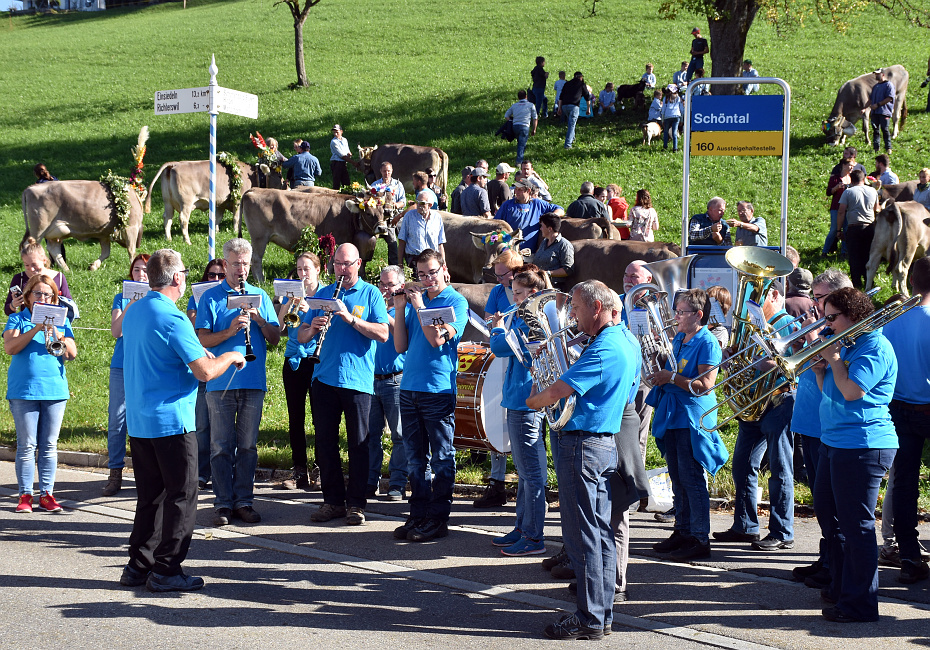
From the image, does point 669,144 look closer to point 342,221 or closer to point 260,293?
point 342,221

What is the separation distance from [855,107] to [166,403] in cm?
2114

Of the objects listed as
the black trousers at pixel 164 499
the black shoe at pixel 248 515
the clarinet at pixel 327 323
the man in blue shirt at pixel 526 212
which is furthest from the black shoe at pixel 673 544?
the man in blue shirt at pixel 526 212

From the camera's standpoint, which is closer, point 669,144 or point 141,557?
point 141,557

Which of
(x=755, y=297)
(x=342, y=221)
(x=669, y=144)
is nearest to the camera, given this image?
(x=755, y=297)

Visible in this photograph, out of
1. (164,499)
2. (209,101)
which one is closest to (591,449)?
(164,499)

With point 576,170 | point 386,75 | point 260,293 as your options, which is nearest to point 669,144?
point 576,170

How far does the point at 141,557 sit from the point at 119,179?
12.7m

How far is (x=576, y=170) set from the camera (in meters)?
22.9

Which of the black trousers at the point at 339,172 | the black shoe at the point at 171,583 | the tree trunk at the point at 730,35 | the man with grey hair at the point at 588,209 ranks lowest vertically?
the black shoe at the point at 171,583

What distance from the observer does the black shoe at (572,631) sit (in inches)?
221

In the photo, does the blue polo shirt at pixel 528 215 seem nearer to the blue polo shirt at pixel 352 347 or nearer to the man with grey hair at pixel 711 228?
the man with grey hair at pixel 711 228

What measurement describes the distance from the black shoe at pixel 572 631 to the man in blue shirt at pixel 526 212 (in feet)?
30.6

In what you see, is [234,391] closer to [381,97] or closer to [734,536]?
[734,536]

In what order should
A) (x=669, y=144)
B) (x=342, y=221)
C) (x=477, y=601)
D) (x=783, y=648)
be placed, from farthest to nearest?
(x=669, y=144)
(x=342, y=221)
(x=477, y=601)
(x=783, y=648)
